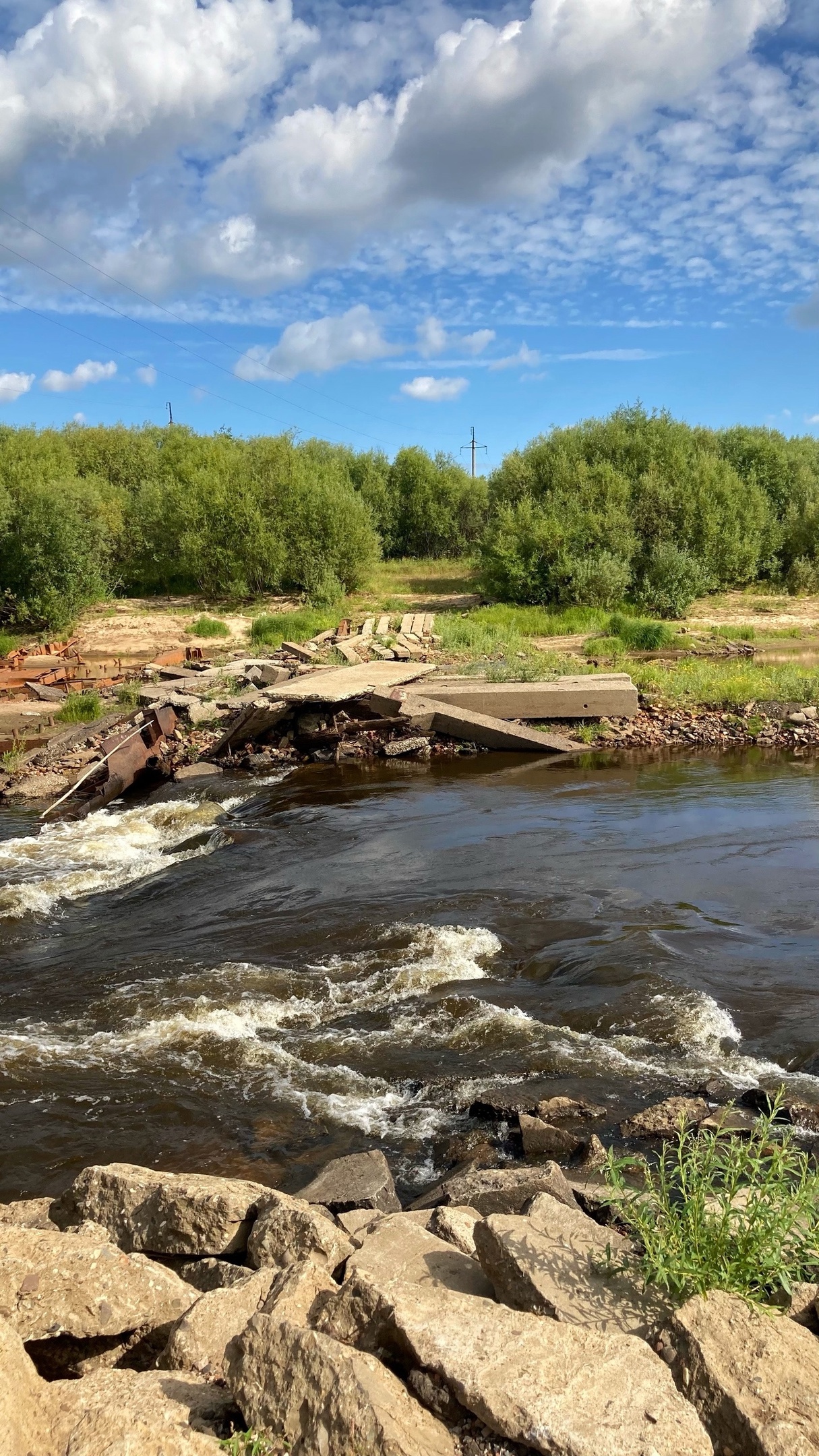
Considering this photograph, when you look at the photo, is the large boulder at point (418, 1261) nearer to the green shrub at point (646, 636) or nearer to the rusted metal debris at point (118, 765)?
the rusted metal debris at point (118, 765)

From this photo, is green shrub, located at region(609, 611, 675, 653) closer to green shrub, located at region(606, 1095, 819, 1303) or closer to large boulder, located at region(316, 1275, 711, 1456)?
green shrub, located at region(606, 1095, 819, 1303)

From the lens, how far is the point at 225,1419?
2.65m

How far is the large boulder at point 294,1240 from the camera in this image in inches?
134

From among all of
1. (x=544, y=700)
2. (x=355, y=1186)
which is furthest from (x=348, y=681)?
(x=355, y=1186)

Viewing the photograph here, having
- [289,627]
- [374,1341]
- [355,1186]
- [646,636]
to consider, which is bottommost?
[355,1186]

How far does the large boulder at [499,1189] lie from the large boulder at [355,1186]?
0.15 meters

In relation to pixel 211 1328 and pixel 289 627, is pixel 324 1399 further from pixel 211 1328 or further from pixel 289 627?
pixel 289 627

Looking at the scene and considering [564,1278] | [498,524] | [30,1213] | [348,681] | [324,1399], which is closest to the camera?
[324,1399]

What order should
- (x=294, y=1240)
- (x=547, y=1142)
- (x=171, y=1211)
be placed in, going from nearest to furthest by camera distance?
1. (x=294, y=1240)
2. (x=171, y=1211)
3. (x=547, y=1142)

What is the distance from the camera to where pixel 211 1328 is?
118 inches

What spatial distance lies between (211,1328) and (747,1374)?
162cm

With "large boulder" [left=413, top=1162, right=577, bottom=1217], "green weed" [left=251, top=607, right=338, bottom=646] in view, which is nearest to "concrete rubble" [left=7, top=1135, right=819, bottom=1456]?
"large boulder" [left=413, top=1162, right=577, bottom=1217]

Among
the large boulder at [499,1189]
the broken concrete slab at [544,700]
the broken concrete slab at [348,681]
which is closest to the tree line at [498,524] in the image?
the broken concrete slab at [348,681]

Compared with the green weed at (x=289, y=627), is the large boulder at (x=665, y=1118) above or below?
below
